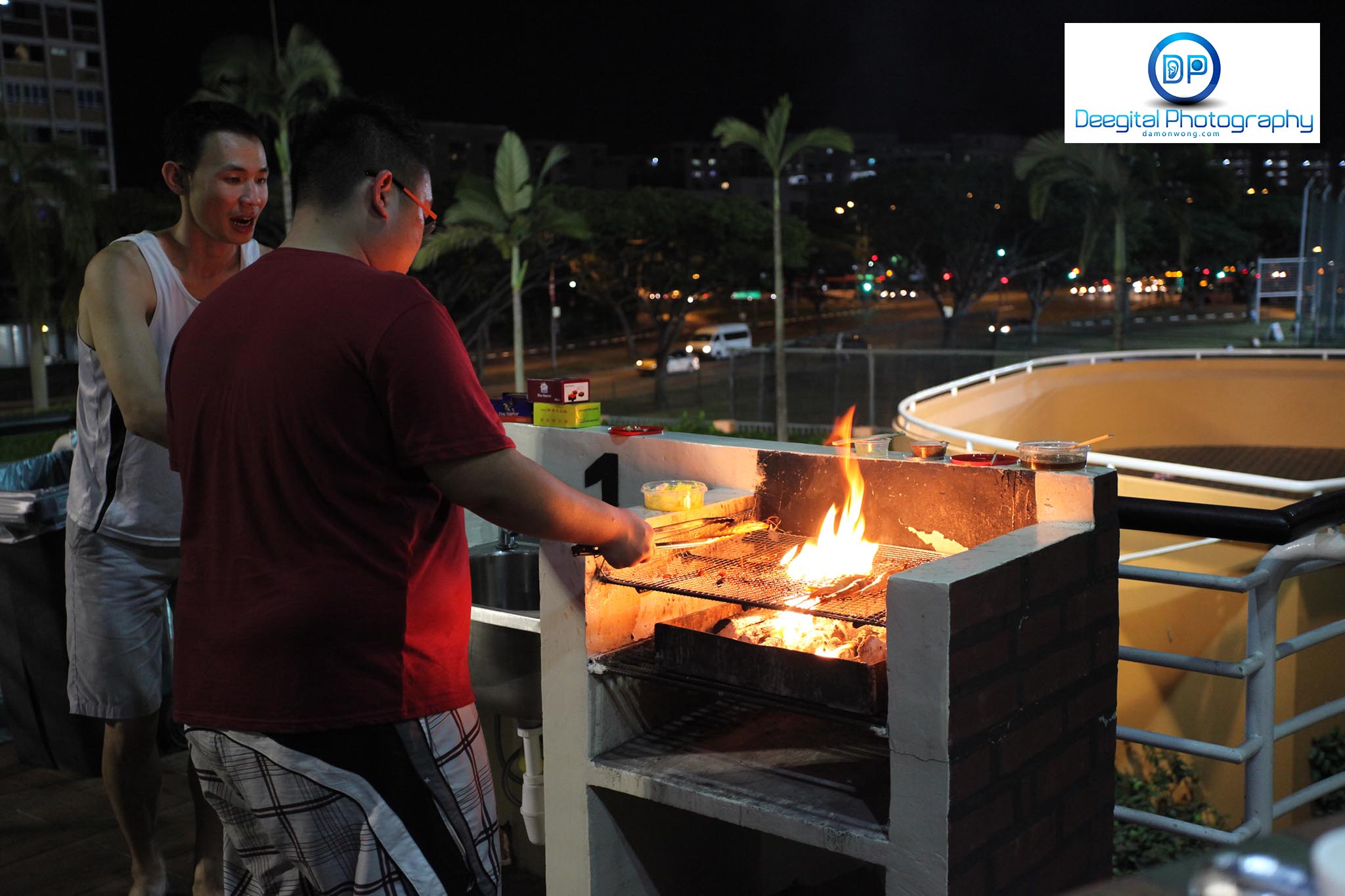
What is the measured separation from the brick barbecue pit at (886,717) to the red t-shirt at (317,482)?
0.89 meters

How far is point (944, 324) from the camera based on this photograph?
144 feet

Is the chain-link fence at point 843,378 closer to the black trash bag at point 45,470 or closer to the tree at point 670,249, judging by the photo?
the tree at point 670,249

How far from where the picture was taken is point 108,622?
2885 mm

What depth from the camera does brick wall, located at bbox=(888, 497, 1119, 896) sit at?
214 cm

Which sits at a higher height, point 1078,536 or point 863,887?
point 1078,536

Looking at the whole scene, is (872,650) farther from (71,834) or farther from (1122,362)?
(1122,362)

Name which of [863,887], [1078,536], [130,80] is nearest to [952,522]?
[1078,536]

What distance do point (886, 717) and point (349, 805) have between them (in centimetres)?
107

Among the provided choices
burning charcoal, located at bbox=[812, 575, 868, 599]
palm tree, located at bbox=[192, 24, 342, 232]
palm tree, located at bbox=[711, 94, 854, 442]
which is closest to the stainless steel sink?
burning charcoal, located at bbox=[812, 575, 868, 599]

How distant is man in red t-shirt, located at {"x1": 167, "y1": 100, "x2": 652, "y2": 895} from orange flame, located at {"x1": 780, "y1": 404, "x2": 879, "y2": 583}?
3.26 ft

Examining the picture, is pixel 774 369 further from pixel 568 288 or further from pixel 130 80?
pixel 130 80

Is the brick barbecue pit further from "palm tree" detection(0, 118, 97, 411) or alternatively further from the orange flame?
"palm tree" detection(0, 118, 97, 411)

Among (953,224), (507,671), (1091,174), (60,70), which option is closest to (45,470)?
(507,671)

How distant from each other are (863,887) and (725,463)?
126 centimetres
